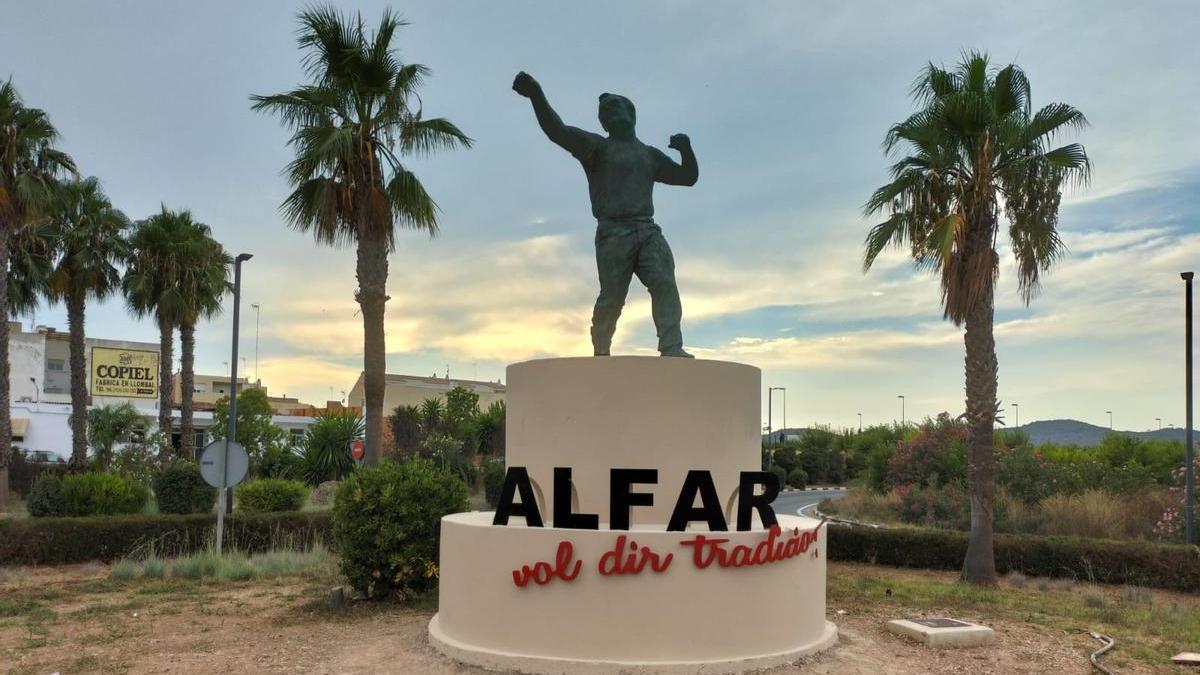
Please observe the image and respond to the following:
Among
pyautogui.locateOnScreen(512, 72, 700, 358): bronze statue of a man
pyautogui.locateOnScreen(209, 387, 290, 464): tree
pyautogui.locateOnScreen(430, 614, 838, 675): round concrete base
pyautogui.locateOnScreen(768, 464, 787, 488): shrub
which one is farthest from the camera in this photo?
pyautogui.locateOnScreen(768, 464, 787, 488): shrub

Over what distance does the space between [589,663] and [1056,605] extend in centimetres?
829

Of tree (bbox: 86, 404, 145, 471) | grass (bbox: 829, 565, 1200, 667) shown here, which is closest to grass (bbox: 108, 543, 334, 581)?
grass (bbox: 829, 565, 1200, 667)

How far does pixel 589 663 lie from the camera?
25.6 ft

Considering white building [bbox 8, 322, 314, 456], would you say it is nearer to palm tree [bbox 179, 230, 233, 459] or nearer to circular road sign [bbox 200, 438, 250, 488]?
palm tree [bbox 179, 230, 233, 459]

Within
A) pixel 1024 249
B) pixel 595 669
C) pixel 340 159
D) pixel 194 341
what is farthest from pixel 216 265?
pixel 595 669

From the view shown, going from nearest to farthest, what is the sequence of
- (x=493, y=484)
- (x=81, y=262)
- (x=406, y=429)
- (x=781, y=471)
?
(x=493, y=484) → (x=81, y=262) → (x=406, y=429) → (x=781, y=471)

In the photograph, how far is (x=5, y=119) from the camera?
23719 millimetres

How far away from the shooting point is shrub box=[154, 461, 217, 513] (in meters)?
22.6

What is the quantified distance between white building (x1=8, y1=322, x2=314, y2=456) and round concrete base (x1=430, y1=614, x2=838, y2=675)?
44.7 metres

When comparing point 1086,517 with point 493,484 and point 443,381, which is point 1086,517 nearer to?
point 493,484

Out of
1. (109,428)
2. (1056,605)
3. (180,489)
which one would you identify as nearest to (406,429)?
(109,428)

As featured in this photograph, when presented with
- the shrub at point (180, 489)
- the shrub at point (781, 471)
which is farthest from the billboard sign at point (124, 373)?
the shrub at point (180, 489)

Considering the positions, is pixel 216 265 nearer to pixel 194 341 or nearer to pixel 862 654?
pixel 194 341

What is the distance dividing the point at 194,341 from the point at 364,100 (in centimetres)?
1610
